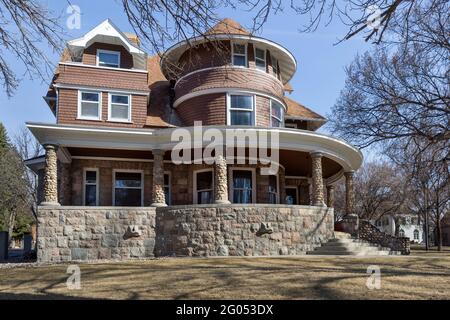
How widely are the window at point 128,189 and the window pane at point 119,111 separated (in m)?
2.41

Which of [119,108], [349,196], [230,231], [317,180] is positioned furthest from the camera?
[349,196]

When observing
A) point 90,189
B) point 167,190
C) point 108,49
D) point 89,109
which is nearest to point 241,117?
point 167,190

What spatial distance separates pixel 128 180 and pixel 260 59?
7.74 m

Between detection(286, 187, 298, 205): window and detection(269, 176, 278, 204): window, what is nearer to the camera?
detection(269, 176, 278, 204): window

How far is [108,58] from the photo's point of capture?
20656mm

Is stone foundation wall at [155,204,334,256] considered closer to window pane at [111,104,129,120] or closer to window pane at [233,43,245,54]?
window pane at [111,104,129,120]

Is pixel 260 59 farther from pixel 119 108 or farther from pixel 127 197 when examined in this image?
pixel 127 197

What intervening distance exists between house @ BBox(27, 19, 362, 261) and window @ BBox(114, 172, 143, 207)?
0.14 feet

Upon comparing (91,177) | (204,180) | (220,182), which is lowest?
(220,182)

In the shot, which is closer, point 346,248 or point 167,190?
point 346,248

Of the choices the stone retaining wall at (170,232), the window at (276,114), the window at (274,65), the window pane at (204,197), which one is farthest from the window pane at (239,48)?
the stone retaining wall at (170,232)

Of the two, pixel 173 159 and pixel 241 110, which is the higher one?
pixel 241 110

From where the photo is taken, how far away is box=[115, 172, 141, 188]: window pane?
66.4ft

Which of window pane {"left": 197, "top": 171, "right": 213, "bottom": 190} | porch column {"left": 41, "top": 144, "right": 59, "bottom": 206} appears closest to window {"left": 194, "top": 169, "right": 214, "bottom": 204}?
window pane {"left": 197, "top": 171, "right": 213, "bottom": 190}
